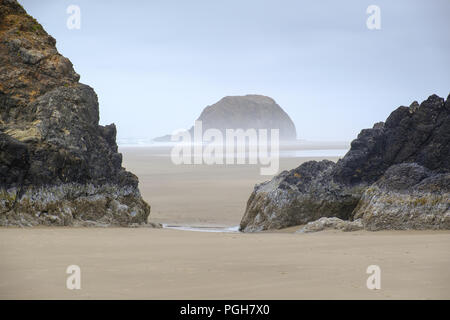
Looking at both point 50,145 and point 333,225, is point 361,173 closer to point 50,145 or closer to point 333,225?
point 333,225

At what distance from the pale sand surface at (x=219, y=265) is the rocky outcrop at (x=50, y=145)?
2.79 ft

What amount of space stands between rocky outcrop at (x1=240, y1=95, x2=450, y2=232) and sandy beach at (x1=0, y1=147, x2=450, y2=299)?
180 centimetres

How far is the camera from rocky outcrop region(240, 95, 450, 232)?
10.4 metres

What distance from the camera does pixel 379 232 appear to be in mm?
A: 8672

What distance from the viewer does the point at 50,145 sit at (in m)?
9.02

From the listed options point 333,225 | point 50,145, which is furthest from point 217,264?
point 50,145

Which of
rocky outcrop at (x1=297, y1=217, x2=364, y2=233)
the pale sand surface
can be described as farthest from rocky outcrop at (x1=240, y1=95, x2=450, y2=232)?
the pale sand surface

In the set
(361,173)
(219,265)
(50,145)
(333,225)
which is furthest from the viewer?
(361,173)

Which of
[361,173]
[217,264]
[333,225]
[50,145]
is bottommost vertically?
[333,225]

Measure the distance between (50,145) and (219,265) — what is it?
175 inches

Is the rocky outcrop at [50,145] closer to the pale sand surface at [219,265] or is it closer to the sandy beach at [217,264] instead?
the sandy beach at [217,264]

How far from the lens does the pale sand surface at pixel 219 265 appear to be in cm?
469
